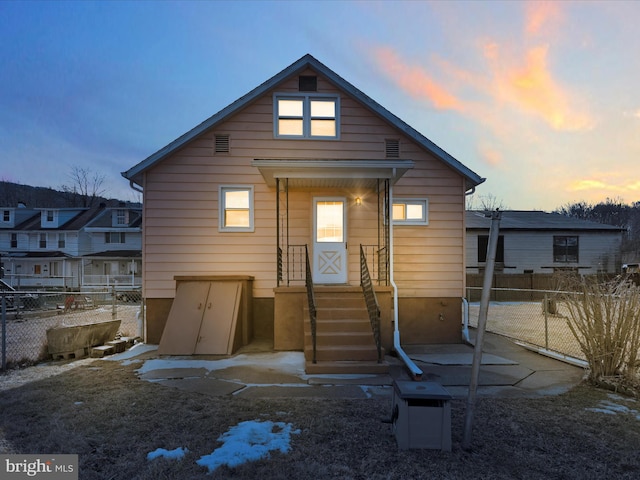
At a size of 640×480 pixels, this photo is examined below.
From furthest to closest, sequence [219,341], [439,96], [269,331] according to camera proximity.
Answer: [439,96] → [269,331] → [219,341]

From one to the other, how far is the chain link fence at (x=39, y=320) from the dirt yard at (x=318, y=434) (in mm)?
2095

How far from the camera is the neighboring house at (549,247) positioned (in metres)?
23.2

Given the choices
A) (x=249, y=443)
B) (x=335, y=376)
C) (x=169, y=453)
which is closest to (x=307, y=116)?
(x=335, y=376)

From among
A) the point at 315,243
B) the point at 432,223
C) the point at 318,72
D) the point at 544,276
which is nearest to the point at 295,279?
the point at 315,243

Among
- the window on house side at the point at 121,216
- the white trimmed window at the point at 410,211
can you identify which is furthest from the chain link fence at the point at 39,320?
the window on house side at the point at 121,216

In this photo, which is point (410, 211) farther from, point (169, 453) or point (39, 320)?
point (39, 320)

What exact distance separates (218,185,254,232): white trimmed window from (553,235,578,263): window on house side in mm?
22566

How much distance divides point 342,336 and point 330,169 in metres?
3.62

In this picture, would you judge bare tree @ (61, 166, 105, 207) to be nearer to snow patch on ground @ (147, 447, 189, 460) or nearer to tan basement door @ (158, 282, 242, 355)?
tan basement door @ (158, 282, 242, 355)

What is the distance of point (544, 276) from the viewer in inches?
832

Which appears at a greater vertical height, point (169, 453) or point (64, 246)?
point (64, 246)

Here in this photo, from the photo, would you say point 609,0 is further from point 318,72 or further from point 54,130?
point 54,130

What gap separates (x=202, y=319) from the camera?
789cm

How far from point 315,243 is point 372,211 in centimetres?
170
